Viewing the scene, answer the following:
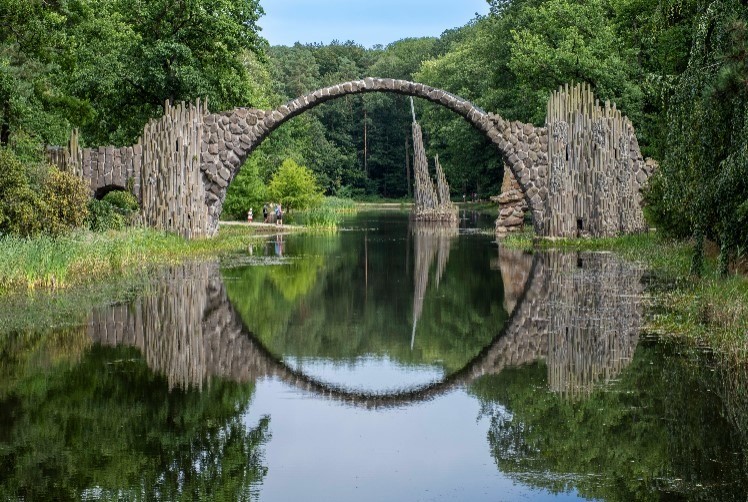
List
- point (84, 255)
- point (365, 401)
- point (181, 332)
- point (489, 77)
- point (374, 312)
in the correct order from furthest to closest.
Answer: point (489, 77) → point (84, 255) → point (374, 312) → point (181, 332) → point (365, 401)

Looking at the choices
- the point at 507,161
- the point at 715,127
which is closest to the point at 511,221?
the point at 507,161

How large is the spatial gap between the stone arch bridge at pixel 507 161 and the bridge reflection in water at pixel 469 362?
28.1ft

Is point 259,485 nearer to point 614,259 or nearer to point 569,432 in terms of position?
point 569,432

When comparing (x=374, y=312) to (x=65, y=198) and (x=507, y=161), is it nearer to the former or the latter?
(x=65, y=198)

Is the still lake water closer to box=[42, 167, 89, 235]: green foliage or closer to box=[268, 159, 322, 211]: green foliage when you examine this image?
box=[42, 167, 89, 235]: green foliage

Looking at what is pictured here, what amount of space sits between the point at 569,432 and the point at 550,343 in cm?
398

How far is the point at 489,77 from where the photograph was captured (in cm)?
5381

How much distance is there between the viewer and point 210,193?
28859 millimetres

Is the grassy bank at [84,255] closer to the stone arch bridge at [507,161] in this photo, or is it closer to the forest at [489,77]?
the forest at [489,77]

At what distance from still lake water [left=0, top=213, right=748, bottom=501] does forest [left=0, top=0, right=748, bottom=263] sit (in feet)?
8.31

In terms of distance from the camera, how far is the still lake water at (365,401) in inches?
264

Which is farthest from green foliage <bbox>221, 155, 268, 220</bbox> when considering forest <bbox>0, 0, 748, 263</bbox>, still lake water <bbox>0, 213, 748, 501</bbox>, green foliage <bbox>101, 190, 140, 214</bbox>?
still lake water <bbox>0, 213, 748, 501</bbox>

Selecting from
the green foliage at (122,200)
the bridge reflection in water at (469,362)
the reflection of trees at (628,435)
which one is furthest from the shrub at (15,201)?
the green foliage at (122,200)

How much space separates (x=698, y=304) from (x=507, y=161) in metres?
15.6
